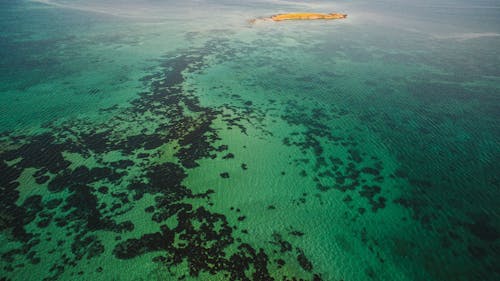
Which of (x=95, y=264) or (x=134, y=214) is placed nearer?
(x=95, y=264)

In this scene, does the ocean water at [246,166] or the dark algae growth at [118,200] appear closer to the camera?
the dark algae growth at [118,200]

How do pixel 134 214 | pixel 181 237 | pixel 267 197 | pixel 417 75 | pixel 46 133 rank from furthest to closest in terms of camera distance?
pixel 417 75 < pixel 46 133 < pixel 267 197 < pixel 134 214 < pixel 181 237

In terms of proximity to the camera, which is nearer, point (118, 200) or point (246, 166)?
point (118, 200)

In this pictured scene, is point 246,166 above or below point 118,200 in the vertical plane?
above

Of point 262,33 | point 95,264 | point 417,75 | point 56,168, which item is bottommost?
point 95,264

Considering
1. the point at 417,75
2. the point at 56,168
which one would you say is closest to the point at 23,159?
the point at 56,168

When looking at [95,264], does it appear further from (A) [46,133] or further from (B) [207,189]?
(A) [46,133]

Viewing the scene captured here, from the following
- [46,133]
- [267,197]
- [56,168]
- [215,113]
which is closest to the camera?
[267,197]

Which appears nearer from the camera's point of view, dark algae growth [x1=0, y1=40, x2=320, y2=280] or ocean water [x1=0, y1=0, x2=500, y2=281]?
dark algae growth [x1=0, y1=40, x2=320, y2=280]
